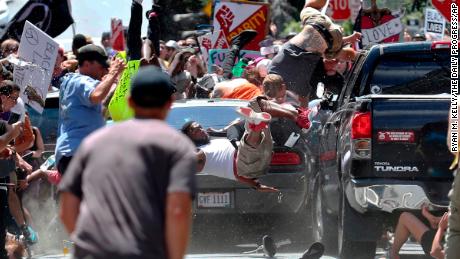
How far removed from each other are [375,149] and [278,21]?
96.3ft

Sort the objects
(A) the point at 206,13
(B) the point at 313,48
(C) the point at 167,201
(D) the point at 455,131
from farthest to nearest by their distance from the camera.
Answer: (A) the point at 206,13 < (B) the point at 313,48 < (D) the point at 455,131 < (C) the point at 167,201

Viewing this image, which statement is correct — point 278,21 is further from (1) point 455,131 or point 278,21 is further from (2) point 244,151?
(1) point 455,131

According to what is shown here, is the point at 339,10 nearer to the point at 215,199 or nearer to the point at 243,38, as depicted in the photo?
the point at 243,38

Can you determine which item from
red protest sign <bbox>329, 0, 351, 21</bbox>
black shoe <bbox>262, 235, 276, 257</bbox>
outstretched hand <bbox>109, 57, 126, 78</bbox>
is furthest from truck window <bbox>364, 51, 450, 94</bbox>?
red protest sign <bbox>329, 0, 351, 21</bbox>

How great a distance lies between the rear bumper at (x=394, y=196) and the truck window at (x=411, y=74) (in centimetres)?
96

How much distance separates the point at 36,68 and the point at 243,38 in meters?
6.10

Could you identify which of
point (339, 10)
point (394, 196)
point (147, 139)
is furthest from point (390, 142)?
point (339, 10)

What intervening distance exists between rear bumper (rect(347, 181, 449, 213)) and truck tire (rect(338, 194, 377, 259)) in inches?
12.5

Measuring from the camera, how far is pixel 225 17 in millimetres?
22531

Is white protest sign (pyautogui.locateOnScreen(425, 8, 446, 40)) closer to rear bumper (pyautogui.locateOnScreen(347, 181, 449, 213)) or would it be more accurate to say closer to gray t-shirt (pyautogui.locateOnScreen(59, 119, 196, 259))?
rear bumper (pyautogui.locateOnScreen(347, 181, 449, 213))

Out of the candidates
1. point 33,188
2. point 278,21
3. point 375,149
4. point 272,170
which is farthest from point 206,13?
point 375,149

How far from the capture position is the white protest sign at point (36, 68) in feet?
50.3

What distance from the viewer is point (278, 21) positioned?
133 ft

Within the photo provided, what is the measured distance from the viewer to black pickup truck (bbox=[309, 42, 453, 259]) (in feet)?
37.1
